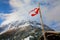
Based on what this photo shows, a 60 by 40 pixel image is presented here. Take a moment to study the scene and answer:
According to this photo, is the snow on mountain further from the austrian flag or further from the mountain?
the austrian flag

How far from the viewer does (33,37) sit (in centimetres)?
641

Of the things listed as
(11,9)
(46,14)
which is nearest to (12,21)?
(11,9)

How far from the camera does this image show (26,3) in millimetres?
6629

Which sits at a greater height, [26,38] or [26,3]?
[26,3]

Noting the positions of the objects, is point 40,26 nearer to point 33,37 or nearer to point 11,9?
point 33,37

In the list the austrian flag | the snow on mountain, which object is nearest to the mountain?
the snow on mountain

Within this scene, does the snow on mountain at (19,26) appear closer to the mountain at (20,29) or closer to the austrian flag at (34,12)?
the mountain at (20,29)

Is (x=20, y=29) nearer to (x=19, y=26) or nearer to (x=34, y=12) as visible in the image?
(x=19, y=26)

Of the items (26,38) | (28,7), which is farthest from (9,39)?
(28,7)

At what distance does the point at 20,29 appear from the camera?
6.49 meters

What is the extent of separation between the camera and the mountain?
646 cm

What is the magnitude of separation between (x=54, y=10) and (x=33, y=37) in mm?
783

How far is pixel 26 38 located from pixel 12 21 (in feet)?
1.61

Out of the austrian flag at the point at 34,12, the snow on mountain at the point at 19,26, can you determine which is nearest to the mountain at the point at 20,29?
the snow on mountain at the point at 19,26
